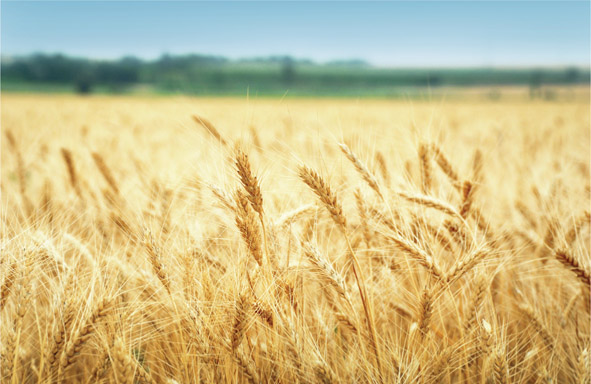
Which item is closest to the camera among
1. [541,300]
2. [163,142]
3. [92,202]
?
[541,300]

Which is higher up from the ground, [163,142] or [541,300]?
[163,142]

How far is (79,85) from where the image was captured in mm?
46875

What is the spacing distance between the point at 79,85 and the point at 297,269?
180ft

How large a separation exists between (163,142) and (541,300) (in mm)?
4365

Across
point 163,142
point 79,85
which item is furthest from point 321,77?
point 163,142

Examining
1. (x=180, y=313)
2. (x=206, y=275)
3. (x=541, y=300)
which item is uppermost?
(x=206, y=275)

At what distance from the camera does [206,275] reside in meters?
1.13

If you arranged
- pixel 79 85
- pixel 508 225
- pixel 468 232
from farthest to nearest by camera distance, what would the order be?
pixel 79 85, pixel 508 225, pixel 468 232

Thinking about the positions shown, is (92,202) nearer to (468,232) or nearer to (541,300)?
(468,232)

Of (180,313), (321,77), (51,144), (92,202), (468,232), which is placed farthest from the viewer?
(321,77)

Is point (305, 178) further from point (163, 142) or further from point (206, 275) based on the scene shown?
point (163, 142)

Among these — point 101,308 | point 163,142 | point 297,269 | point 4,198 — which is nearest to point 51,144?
point 163,142

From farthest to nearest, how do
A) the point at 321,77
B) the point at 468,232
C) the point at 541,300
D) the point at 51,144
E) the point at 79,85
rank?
the point at 321,77 < the point at 79,85 < the point at 51,144 < the point at 541,300 < the point at 468,232

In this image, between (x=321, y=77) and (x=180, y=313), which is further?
(x=321, y=77)
